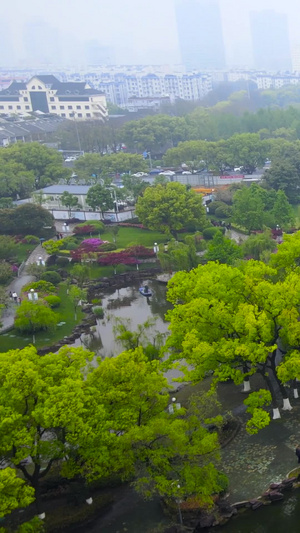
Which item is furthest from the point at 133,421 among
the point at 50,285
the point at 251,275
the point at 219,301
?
the point at 50,285

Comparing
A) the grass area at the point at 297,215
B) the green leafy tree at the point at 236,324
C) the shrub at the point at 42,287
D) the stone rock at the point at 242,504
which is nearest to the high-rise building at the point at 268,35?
the grass area at the point at 297,215

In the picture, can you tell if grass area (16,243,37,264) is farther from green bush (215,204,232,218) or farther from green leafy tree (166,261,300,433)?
green leafy tree (166,261,300,433)

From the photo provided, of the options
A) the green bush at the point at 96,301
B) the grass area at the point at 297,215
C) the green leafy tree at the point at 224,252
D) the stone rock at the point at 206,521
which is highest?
the green leafy tree at the point at 224,252

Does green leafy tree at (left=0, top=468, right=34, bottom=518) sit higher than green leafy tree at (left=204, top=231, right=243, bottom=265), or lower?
higher

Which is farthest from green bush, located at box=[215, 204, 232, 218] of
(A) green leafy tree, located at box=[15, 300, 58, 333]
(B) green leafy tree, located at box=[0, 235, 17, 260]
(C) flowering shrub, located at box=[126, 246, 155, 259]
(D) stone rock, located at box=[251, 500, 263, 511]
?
(D) stone rock, located at box=[251, 500, 263, 511]

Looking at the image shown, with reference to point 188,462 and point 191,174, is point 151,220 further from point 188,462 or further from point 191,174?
point 188,462

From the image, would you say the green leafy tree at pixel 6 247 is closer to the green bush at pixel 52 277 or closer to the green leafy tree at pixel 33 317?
the green bush at pixel 52 277
